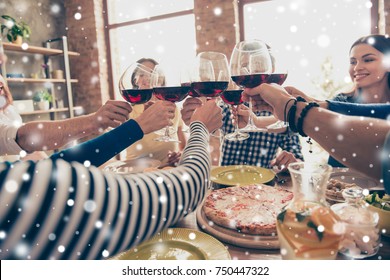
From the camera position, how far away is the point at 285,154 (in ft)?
4.74

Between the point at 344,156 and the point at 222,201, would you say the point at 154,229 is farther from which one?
the point at 344,156

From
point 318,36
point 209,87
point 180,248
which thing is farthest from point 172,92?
point 318,36

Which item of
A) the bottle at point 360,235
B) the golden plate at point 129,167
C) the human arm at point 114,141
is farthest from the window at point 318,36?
the bottle at point 360,235

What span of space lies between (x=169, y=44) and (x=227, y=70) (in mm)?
3344

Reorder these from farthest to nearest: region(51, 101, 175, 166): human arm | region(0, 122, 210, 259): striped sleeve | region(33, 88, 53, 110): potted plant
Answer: region(33, 88, 53, 110): potted plant < region(51, 101, 175, 166): human arm < region(0, 122, 210, 259): striped sleeve

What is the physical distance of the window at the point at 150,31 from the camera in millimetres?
4090

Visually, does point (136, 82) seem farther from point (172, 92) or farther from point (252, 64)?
point (252, 64)

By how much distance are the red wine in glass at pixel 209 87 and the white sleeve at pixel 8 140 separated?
909mm

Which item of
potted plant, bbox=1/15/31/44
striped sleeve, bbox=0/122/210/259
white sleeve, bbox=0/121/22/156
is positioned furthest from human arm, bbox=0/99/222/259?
potted plant, bbox=1/15/31/44

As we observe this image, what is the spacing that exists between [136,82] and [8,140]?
74 cm

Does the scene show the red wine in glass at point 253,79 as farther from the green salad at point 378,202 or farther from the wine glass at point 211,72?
the green salad at point 378,202

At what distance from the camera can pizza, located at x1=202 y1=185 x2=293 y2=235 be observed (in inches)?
29.3

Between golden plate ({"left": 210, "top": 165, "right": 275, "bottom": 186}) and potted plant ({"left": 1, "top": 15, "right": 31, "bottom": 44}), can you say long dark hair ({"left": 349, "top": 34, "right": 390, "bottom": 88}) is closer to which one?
golden plate ({"left": 210, "top": 165, "right": 275, "bottom": 186})

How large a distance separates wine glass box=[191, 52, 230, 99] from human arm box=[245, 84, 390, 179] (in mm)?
333
